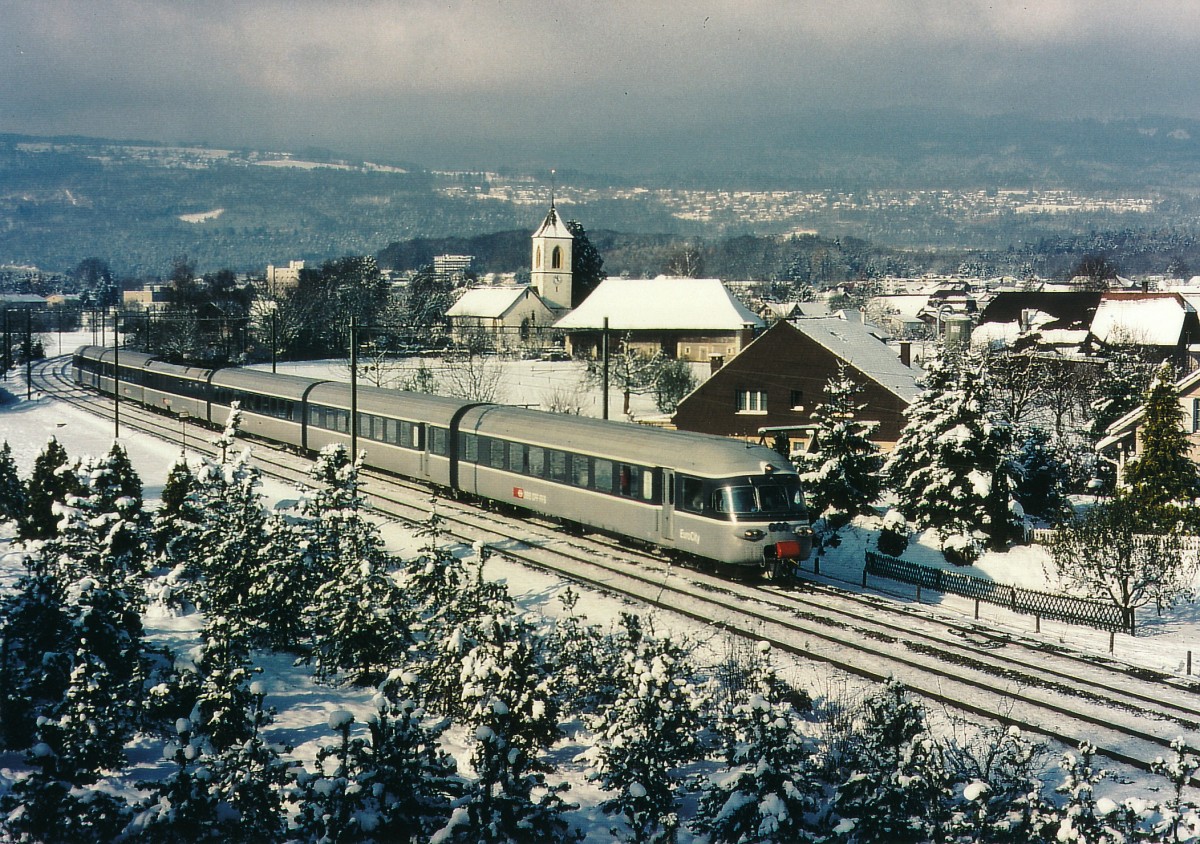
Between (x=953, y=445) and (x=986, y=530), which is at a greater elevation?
(x=953, y=445)

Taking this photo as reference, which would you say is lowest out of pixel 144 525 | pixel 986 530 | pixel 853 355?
pixel 986 530

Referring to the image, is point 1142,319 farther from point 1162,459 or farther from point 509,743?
point 509,743

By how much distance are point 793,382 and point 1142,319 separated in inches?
1829

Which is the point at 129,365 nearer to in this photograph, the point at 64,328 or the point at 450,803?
the point at 450,803

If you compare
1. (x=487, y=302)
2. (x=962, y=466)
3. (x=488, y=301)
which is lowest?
(x=962, y=466)

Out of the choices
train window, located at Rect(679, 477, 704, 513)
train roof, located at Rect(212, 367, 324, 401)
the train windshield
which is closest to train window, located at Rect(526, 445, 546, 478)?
train window, located at Rect(679, 477, 704, 513)

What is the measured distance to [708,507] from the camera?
21453mm

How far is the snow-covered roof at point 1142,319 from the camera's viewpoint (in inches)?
3059

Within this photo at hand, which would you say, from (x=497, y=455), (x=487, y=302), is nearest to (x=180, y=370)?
(x=497, y=455)

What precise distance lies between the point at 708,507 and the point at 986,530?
1497 centimetres

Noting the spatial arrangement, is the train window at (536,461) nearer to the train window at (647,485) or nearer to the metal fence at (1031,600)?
the train window at (647,485)

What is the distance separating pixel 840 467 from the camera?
29750 mm

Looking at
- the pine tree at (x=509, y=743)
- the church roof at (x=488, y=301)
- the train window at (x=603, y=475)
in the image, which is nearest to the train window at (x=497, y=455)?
the train window at (x=603, y=475)

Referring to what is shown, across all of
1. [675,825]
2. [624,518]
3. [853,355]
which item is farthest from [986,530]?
[675,825]
